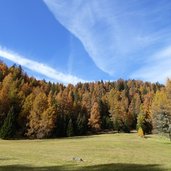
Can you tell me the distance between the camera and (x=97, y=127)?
115 m

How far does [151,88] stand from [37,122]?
113639 mm

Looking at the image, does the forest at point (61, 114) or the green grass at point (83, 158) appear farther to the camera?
the forest at point (61, 114)

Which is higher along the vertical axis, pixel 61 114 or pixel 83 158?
pixel 61 114

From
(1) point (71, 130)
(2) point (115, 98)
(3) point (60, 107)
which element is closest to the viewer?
(1) point (71, 130)

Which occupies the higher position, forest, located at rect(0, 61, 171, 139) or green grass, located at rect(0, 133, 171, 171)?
forest, located at rect(0, 61, 171, 139)

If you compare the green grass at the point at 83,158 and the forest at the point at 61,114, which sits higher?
the forest at the point at 61,114

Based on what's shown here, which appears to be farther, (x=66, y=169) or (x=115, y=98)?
(x=115, y=98)

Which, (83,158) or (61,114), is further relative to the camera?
(61,114)

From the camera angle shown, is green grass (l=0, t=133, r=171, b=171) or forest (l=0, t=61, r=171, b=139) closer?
green grass (l=0, t=133, r=171, b=171)

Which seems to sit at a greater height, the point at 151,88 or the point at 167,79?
the point at 151,88

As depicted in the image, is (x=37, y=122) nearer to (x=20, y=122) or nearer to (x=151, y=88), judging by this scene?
(x=20, y=122)

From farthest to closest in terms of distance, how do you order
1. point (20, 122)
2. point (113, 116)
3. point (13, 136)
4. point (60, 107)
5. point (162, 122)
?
point (113, 116), point (60, 107), point (20, 122), point (13, 136), point (162, 122)

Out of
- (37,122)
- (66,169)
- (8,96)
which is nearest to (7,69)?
(8,96)

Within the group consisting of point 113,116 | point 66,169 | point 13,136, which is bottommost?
point 66,169
